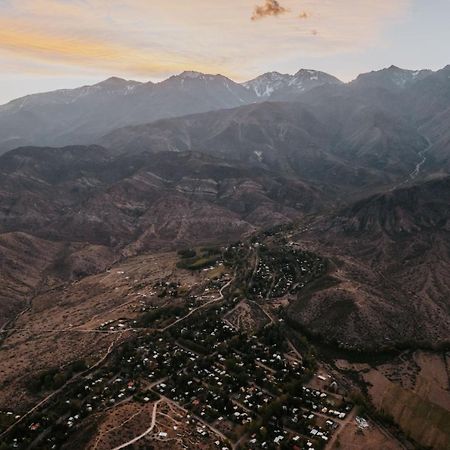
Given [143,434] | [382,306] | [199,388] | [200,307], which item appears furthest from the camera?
[200,307]

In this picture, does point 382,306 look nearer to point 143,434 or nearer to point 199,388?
point 199,388

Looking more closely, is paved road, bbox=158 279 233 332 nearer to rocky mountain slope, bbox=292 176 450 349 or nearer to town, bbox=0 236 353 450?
town, bbox=0 236 353 450

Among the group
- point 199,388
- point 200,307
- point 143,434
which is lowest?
point 199,388

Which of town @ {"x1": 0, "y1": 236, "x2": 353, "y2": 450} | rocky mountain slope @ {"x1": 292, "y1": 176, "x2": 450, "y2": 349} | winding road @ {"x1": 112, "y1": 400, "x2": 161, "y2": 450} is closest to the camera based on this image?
winding road @ {"x1": 112, "y1": 400, "x2": 161, "y2": 450}

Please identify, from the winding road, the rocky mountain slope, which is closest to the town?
the winding road

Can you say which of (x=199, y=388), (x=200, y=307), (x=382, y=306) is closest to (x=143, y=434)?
(x=199, y=388)

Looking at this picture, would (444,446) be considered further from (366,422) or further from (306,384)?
(306,384)

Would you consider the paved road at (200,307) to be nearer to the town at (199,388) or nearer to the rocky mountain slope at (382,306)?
the town at (199,388)

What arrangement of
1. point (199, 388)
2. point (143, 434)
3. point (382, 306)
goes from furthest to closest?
1. point (382, 306)
2. point (199, 388)
3. point (143, 434)

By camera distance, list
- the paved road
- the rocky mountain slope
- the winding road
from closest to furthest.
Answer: the winding road, the rocky mountain slope, the paved road

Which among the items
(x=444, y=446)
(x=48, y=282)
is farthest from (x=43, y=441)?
(x=48, y=282)

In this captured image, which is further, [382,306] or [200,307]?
[200,307]

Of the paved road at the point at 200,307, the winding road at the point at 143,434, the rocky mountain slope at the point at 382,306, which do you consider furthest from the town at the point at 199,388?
the rocky mountain slope at the point at 382,306
